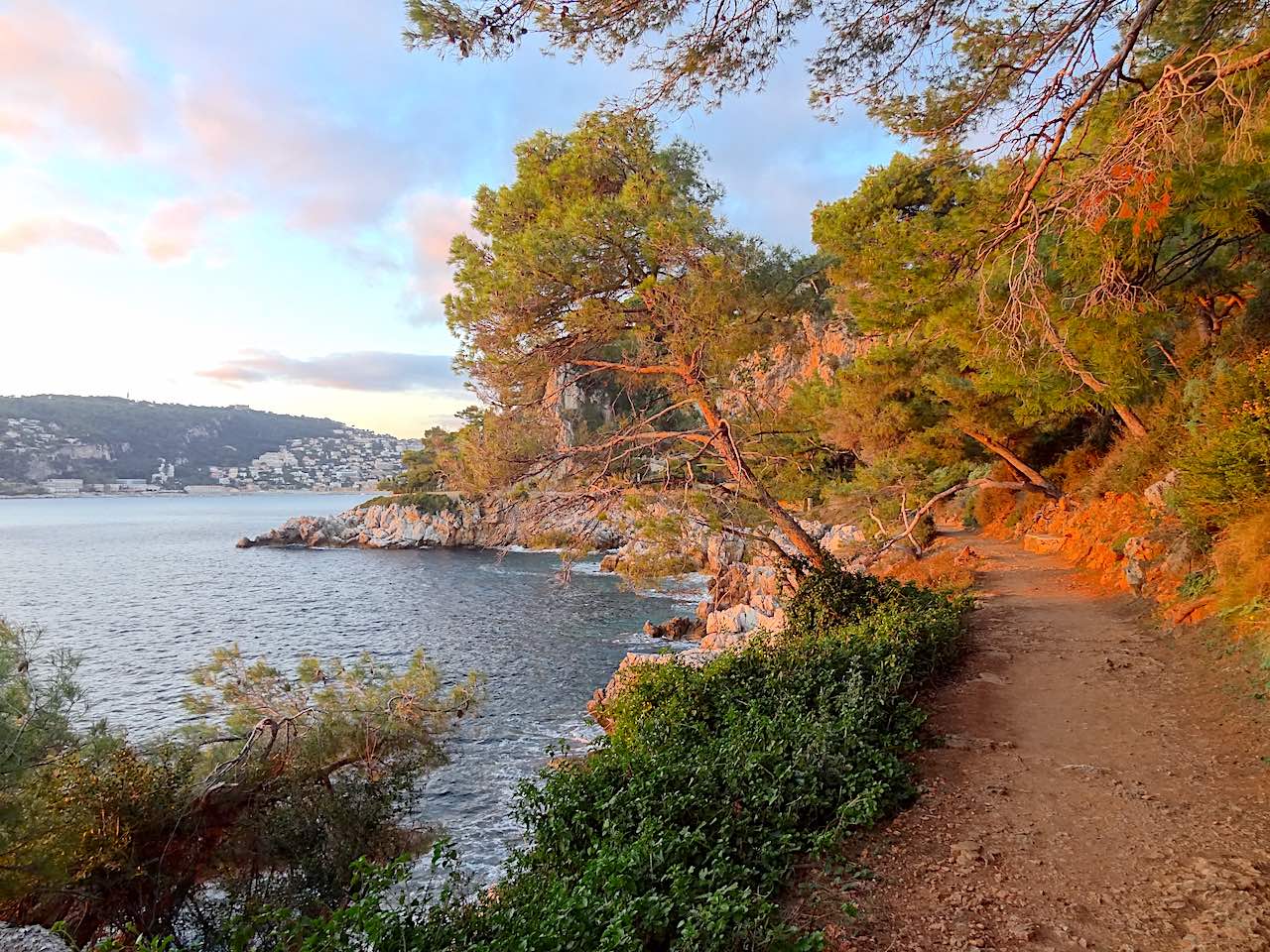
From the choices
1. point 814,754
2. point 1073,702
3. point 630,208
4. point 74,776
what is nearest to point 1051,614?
point 1073,702

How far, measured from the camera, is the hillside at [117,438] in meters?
135

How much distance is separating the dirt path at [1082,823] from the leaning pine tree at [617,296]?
4184 mm

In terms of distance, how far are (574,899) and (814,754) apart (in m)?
2.26

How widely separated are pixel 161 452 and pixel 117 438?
1153cm

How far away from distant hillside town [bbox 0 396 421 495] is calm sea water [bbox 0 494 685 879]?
84.8 metres

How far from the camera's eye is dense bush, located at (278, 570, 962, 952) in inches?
115

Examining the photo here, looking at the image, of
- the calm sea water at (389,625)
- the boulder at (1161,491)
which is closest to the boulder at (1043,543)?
the boulder at (1161,491)

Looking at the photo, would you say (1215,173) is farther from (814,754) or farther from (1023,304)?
(814,754)

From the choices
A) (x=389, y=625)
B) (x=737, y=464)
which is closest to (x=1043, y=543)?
(x=737, y=464)

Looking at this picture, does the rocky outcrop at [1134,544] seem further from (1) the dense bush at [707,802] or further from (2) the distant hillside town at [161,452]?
(2) the distant hillside town at [161,452]

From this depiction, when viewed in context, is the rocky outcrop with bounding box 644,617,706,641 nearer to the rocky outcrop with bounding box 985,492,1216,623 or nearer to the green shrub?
the rocky outcrop with bounding box 985,492,1216,623

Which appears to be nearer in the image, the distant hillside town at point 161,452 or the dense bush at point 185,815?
the dense bush at point 185,815

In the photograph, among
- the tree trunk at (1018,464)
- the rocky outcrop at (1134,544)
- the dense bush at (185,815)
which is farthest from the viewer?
Result: the tree trunk at (1018,464)

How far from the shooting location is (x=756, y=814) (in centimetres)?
405
